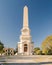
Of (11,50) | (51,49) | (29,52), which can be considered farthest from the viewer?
(11,50)

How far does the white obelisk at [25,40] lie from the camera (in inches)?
2495

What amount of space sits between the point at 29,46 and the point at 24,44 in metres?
2.00

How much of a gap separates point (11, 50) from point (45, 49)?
2478 centimetres

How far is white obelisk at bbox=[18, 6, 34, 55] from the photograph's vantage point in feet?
208

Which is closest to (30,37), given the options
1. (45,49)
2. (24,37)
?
(24,37)

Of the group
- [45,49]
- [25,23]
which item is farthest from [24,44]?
[45,49]

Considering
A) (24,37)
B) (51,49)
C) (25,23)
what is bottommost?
(51,49)

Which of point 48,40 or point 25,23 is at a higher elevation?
point 25,23

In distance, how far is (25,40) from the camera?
64.8 metres

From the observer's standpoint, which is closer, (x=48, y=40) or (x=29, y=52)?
(x=48, y=40)

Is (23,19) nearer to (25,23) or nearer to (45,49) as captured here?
(25,23)

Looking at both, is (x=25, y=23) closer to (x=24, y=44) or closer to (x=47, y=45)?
(x=24, y=44)

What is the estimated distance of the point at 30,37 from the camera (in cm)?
6550

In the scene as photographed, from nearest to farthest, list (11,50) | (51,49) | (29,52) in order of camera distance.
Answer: (51,49) < (29,52) < (11,50)
